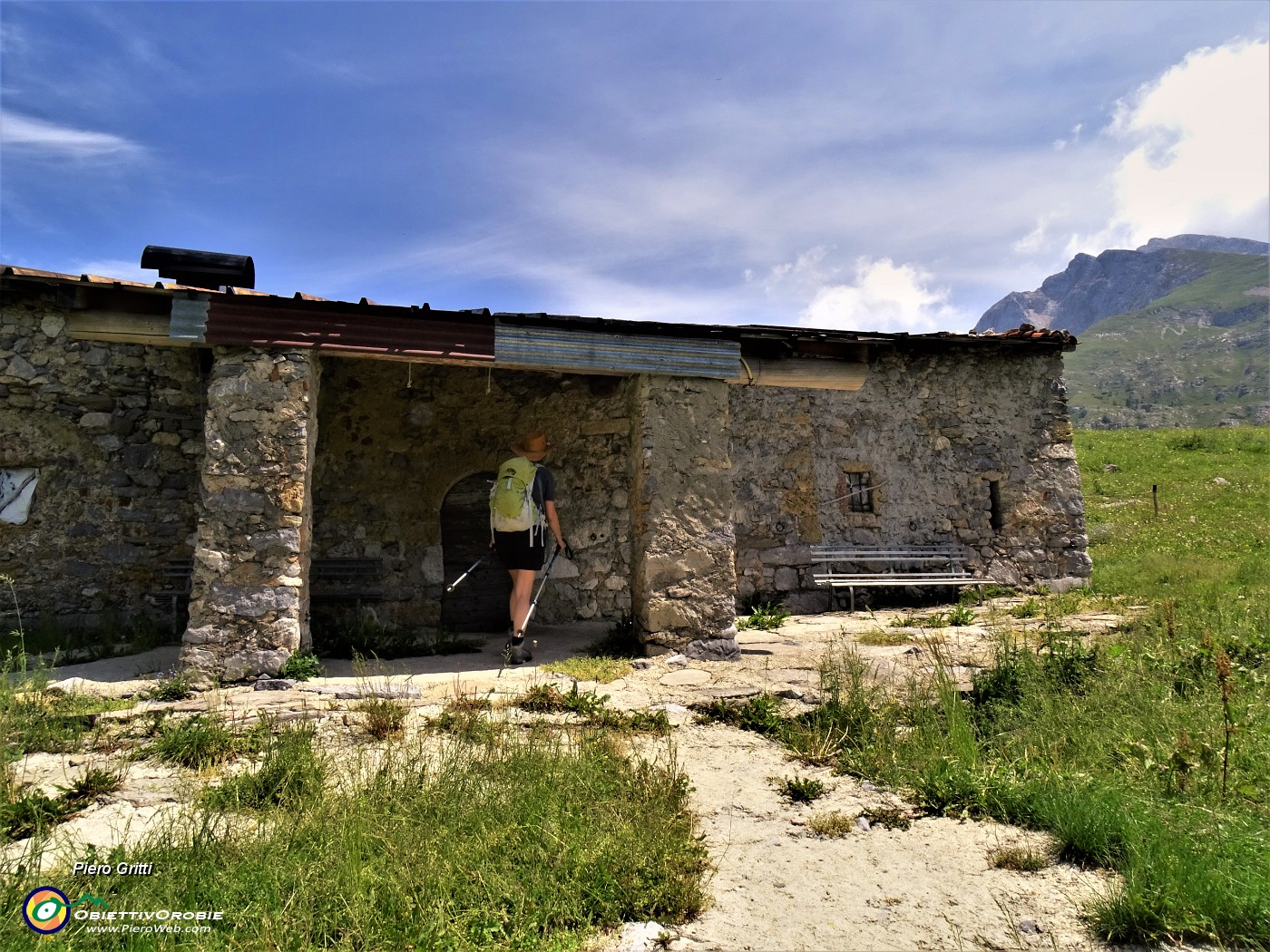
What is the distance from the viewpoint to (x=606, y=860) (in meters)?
2.69

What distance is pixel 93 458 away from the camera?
6.55 m

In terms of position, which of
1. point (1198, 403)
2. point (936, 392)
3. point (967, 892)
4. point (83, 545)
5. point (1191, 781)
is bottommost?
point (967, 892)

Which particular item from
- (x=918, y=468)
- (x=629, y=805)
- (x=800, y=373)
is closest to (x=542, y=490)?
(x=800, y=373)

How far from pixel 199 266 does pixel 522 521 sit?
3886 millimetres

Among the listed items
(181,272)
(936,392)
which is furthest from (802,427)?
(181,272)

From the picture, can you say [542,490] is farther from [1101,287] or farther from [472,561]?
[1101,287]

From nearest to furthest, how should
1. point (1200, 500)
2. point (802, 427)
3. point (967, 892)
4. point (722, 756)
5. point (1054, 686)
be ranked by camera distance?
1. point (967, 892)
2. point (722, 756)
3. point (1054, 686)
4. point (802, 427)
5. point (1200, 500)

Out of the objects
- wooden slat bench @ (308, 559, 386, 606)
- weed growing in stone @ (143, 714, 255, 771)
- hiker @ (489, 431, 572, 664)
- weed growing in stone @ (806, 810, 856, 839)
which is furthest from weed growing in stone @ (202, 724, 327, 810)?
wooden slat bench @ (308, 559, 386, 606)

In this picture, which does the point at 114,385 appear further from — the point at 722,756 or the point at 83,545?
the point at 722,756

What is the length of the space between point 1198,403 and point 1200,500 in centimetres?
7428

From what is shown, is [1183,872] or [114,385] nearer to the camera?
[1183,872]

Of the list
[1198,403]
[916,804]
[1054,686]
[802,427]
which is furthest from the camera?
[1198,403]

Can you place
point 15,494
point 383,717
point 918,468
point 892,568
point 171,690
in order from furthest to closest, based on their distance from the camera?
point 918,468
point 892,568
point 15,494
point 171,690
point 383,717

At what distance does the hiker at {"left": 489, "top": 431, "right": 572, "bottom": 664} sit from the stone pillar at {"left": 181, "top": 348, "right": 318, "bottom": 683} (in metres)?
1.64
